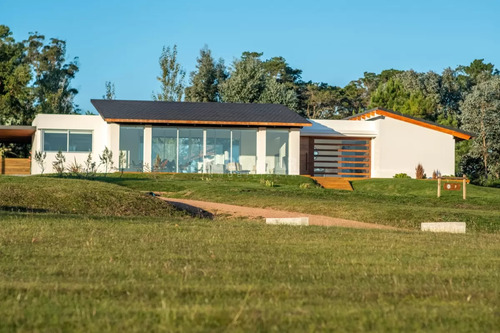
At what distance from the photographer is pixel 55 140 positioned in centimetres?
4047

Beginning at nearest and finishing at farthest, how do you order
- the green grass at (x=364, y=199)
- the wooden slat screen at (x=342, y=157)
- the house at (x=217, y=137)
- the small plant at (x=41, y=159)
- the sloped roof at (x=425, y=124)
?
the green grass at (x=364, y=199)
the small plant at (x=41, y=159)
the house at (x=217, y=137)
the sloped roof at (x=425, y=124)
the wooden slat screen at (x=342, y=157)

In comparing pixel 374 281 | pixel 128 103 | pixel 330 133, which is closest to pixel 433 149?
pixel 330 133

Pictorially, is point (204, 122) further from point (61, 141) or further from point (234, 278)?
point (234, 278)

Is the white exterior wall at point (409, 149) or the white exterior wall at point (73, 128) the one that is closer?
the white exterior wall at point (73, 128)

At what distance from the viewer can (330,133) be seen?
43.5 m

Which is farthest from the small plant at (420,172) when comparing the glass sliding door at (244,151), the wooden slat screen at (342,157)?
the glass sliding door at (244,151)

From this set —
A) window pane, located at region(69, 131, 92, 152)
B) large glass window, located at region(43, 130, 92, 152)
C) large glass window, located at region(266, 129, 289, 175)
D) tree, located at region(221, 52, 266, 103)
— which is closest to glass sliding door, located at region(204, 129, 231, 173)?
large glass window, located at region(266, 129, 289, 175)

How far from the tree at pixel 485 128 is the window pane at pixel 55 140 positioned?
88.6 feet

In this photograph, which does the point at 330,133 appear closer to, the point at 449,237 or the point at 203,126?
the point at 203,126

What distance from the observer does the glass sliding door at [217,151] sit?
40.2 metres

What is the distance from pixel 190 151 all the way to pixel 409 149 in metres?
12.5

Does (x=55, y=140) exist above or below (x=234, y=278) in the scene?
above

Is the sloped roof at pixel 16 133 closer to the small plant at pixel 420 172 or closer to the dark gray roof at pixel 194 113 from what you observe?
the dark gray roof at pixel 194 113

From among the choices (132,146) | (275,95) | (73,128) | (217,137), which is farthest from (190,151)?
(275,95)
